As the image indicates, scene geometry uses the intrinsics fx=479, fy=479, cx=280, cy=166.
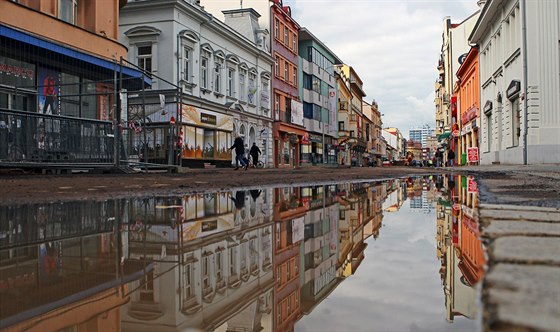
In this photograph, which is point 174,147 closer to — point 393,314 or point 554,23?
point 393,314

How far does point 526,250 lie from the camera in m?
1.73

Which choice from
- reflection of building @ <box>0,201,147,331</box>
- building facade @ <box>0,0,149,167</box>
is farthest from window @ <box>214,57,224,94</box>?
reflection of building @ <box>0,201,147,331</box>

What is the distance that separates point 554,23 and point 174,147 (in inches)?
731

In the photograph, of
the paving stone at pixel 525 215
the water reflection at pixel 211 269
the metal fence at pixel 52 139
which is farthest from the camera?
the metal fence at pixel 52 139

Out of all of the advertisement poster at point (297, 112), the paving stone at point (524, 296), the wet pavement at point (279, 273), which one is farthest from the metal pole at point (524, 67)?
the advertisement poster at point (297, 112)

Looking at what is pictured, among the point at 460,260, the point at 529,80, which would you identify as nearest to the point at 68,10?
the point at 460,260

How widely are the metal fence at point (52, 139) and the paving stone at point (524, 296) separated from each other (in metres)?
10.7

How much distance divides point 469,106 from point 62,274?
152 ft

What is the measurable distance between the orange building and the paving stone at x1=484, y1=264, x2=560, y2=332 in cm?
3543

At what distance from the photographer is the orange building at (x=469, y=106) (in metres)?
38.0

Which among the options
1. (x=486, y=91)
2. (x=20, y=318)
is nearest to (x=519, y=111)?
(x=486, y=91)

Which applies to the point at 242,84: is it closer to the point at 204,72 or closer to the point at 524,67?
the point at 204,72

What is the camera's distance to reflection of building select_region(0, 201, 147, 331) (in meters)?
1.47

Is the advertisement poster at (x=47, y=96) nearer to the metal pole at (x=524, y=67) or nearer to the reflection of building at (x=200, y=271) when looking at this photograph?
the reflection of building at (x=200, y=271)
